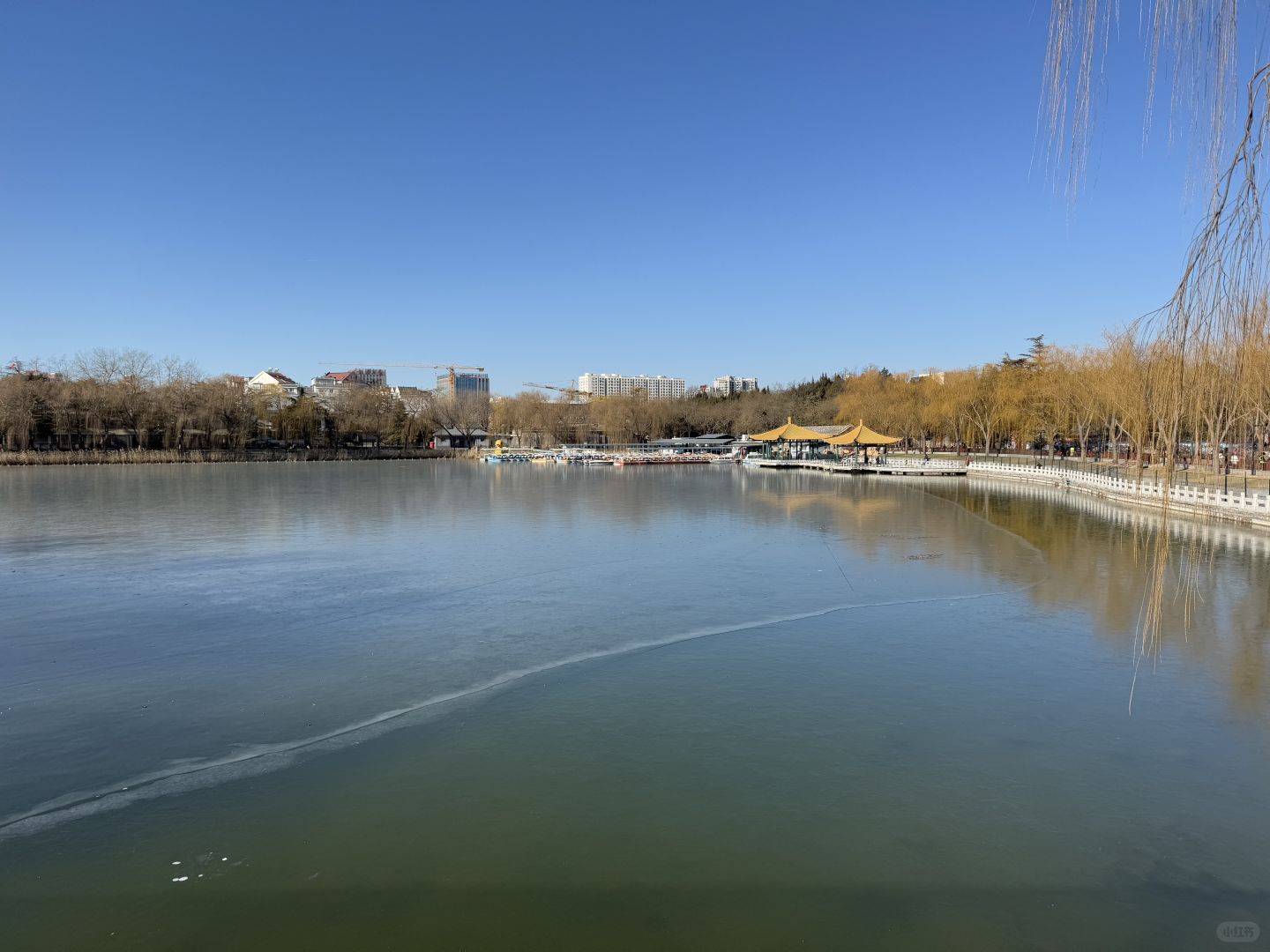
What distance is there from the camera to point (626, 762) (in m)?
5.73

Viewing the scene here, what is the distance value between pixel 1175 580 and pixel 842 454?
4562 centimetres

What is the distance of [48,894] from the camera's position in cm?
413

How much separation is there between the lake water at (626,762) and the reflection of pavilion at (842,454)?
1315 inches

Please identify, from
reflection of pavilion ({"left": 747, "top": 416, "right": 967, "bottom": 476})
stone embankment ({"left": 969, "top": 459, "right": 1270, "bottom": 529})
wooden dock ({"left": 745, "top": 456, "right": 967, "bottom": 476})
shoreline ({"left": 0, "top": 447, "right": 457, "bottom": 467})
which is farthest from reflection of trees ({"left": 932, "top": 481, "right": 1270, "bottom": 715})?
shoreline ({"left": 0, "top": 447, "right": 457, "bottom": 467})

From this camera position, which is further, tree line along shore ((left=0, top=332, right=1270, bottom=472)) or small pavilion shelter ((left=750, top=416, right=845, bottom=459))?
small pavilion shelter ((left=750, top=416, right=845, bottom=459))

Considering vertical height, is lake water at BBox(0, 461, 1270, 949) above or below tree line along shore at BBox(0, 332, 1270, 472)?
below

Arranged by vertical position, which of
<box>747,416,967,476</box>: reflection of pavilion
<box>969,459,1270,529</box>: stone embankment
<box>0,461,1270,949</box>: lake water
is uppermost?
<box>747,416,967,476</box>: reflection of pavilion

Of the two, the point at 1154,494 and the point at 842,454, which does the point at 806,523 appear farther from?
the point at 842,454

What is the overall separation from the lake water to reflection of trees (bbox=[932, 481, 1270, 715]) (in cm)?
10

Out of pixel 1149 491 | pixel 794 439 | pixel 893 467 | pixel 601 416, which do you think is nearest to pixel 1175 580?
pixel 1149 491

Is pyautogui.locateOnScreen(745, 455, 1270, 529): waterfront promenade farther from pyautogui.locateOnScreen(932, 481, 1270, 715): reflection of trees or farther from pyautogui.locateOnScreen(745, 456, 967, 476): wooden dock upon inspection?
pyautogui.locateOnScreen(932, 481, 1270, 715): reflection of trees

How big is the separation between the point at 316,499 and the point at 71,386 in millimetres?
45557

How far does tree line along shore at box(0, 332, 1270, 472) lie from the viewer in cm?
4225

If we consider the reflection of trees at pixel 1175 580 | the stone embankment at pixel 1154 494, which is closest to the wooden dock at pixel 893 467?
the stone embankment at pixel 1154 494
